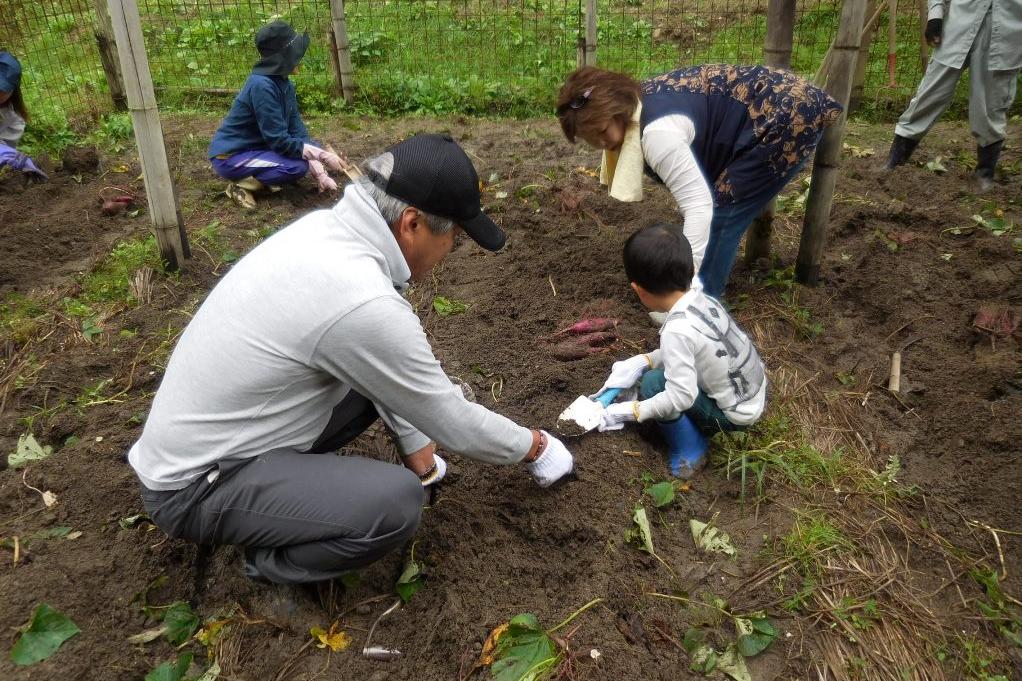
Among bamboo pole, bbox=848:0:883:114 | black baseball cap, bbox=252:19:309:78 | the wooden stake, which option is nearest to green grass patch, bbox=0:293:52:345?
black baseball cap, bbox=252:19:309:78

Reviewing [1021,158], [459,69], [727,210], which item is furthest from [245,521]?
[459,69]

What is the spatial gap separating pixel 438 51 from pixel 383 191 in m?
6.79

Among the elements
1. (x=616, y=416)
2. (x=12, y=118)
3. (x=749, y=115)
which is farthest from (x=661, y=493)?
(x=12, y=118)

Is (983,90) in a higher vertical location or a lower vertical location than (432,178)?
lower

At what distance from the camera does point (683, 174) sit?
3.05m

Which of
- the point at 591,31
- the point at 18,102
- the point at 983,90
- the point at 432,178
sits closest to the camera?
the point at 432,178

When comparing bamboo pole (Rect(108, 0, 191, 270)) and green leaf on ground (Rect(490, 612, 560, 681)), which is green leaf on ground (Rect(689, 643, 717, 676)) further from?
bamboo pole (Rect(108, 0, 191, 270))

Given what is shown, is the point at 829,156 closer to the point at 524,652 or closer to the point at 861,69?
the point at 524,652

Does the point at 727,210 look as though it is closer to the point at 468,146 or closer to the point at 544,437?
the point at 544,437

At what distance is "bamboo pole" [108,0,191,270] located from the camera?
364 cm

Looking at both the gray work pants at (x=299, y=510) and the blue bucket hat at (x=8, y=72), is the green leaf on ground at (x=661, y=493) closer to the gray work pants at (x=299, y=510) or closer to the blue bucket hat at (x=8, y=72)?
the gray work pants at (x=299, y=510)

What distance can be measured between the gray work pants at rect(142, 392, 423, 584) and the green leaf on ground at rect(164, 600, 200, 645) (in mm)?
336

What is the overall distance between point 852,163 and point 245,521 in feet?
17.3

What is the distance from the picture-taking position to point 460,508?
105 inches
